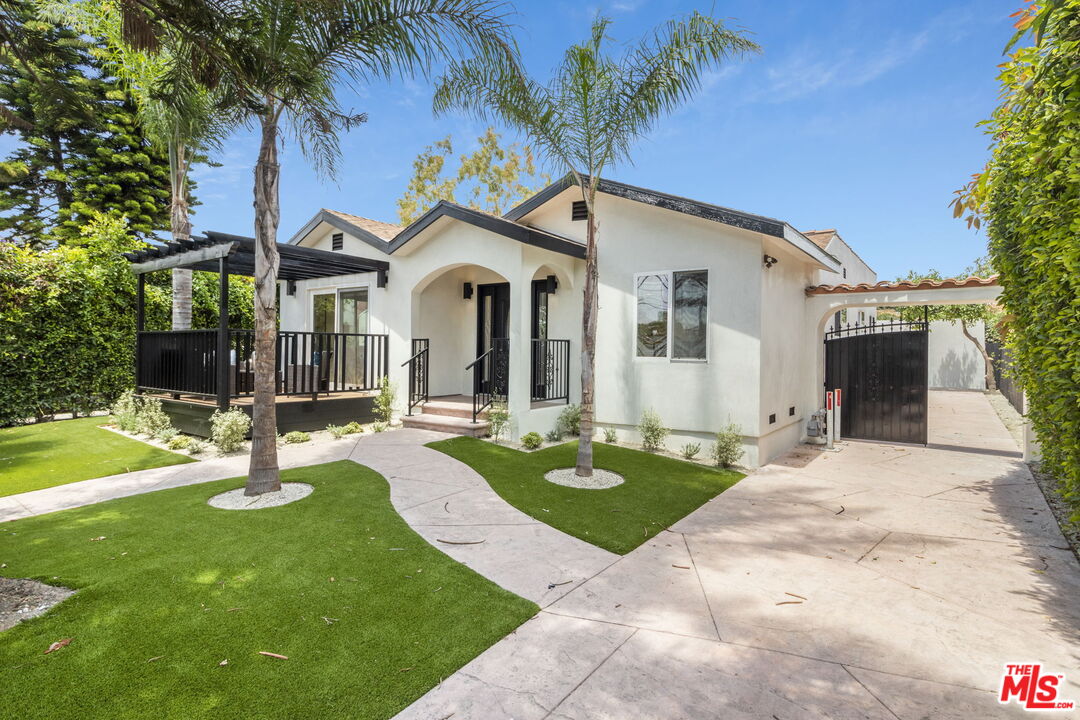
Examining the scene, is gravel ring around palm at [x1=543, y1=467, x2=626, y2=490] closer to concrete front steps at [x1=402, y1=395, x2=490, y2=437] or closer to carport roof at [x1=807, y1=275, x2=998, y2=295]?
concrete front steps at [x1=402, y1=395, x2=490, y2=437]

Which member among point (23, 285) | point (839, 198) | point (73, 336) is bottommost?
point (73, 336)

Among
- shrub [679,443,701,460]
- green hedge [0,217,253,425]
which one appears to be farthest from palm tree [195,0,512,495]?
green hedge [0,217,253,425]

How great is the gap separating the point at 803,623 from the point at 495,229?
6526 mm

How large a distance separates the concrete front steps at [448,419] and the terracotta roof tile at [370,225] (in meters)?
3.76

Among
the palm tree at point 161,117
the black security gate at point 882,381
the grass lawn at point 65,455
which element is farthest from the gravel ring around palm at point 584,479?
the palm tree at point 161,117

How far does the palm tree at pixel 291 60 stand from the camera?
15.8 ft

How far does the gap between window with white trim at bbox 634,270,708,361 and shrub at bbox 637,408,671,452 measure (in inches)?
41.5

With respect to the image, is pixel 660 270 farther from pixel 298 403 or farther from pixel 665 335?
pixel 298 403

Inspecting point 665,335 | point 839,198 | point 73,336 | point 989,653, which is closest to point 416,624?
point 989,653

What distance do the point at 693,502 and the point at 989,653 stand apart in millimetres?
3015

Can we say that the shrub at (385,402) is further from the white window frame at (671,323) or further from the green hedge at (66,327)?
the green hedge at (66,327)

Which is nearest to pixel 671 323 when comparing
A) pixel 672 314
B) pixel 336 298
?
pixel 672 314

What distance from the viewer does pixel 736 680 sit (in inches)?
98.8

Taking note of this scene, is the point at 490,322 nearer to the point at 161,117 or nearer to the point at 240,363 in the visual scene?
the point at 240,363
